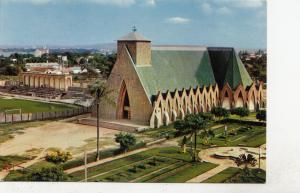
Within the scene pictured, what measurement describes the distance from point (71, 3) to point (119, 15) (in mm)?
690

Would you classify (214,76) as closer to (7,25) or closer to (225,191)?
(225,191)

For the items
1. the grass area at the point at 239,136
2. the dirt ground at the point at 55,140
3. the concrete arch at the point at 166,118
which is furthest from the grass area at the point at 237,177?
the dirt ground at the point at 55,140

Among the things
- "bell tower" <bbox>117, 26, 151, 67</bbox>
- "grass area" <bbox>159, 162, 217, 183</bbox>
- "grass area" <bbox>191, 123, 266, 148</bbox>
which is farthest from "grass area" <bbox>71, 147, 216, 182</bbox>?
"bell tower" <bbox>117, 26, 151, 67</bbox>

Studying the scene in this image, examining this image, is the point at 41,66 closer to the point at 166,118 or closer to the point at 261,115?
the point at 166,118

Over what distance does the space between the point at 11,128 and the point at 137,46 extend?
7.08 feet

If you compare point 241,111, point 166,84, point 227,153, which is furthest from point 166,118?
point 241,111

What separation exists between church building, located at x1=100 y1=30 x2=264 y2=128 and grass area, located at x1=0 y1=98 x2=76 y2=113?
65 centimetres

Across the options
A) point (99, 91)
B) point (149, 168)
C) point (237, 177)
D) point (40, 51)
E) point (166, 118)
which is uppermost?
point (40, 51)

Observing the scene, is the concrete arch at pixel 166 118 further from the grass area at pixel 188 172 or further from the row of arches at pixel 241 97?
the row of arches at pixel 241 97

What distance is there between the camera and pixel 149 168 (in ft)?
20.8

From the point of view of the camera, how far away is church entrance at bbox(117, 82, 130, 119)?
6.83 m

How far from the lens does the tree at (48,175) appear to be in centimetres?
615

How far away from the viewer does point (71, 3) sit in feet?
21.2

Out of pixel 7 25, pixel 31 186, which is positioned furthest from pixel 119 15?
pixel 31 186
